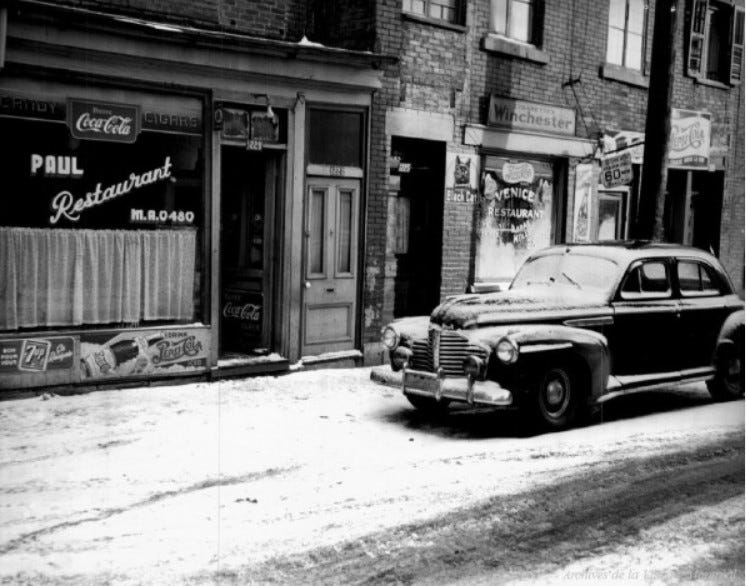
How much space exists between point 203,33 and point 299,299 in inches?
126

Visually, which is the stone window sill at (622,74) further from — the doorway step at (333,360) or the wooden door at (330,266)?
the doorway step at (333,360)

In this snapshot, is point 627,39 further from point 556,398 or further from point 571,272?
point 556,398

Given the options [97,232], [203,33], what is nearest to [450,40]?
[203,33]

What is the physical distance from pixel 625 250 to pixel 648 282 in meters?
0.39

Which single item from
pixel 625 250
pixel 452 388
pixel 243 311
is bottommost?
pixel 452 388

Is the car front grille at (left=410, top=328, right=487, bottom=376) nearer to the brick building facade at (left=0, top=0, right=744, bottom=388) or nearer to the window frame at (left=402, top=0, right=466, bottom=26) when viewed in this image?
the brick building facade at (left=0, top=0, right=744, bottom=388)

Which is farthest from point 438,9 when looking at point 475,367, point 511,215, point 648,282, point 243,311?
point 475,367

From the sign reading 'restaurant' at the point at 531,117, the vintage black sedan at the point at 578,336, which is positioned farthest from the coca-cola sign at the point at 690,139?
the vintage black sedan at the point at 578,336

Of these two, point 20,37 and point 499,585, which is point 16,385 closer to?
point 20,37

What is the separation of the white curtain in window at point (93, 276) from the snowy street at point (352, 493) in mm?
815

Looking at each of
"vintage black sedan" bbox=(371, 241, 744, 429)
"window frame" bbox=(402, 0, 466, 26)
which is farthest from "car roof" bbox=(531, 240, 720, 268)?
"window frame" bbox=(402, 0, 466, 26)

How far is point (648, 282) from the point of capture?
847 cm

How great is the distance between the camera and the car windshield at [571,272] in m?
8.29

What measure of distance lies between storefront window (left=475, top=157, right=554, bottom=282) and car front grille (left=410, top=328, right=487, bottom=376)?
6.52 feet
